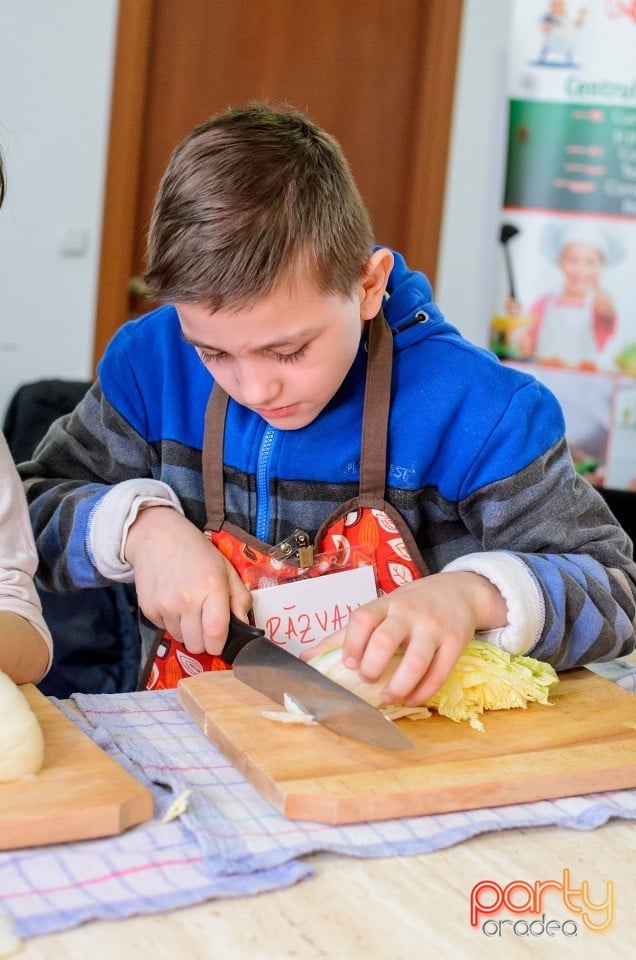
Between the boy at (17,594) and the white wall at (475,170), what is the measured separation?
3349 mm

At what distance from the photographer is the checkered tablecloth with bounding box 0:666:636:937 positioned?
761mm

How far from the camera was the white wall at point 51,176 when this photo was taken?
147 inches

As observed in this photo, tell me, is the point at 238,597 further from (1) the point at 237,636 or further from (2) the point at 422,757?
(2) the point at 422,757

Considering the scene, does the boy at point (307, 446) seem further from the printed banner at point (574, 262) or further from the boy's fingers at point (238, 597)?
the printed banner at point (574, 262)

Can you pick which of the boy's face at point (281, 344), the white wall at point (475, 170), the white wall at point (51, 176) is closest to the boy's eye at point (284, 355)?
the boy's face at point (281, 344)

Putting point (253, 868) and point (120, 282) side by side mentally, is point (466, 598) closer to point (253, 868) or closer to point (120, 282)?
point (253, 868)

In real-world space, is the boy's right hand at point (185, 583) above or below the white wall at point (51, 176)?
below

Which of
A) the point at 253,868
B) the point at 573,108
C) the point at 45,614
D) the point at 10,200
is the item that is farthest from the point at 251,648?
the point at 573,108

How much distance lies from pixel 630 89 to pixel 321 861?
3.64m

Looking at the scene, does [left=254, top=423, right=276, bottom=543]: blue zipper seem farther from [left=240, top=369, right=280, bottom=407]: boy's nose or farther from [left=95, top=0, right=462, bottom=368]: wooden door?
[left=95, top=0, right=462, bottom=368]: wooden door

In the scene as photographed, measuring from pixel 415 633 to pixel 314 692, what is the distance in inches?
4.3

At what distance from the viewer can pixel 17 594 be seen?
1.18m

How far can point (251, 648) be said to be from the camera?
3.67ft

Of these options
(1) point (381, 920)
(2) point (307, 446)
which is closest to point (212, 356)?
(2) point (307, 446)
